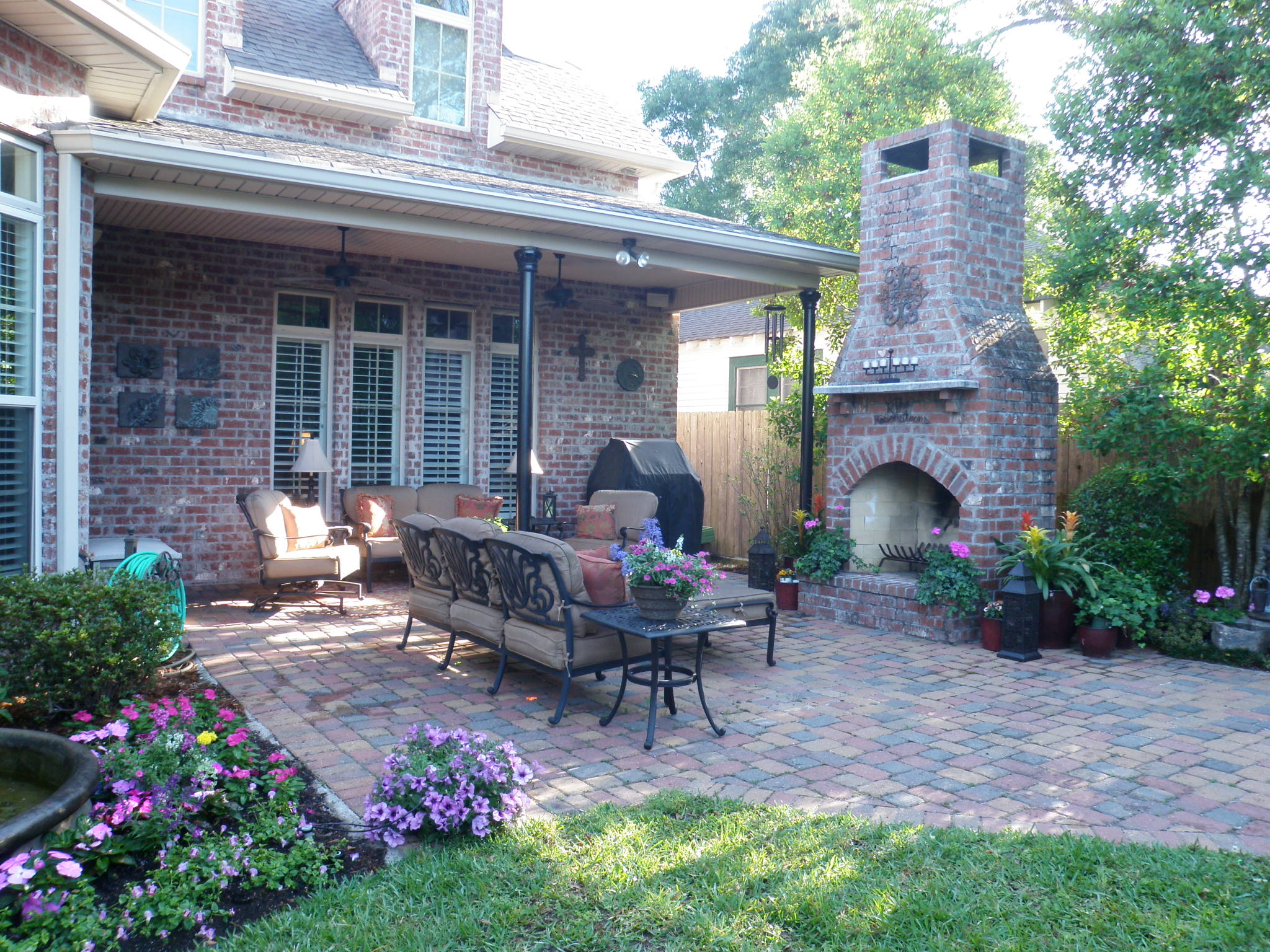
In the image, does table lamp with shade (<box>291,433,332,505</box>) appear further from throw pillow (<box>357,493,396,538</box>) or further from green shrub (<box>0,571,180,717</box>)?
green shrub (<box>0,571,180,717</box>)

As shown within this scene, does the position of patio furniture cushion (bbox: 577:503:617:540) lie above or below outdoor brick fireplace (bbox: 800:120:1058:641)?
below

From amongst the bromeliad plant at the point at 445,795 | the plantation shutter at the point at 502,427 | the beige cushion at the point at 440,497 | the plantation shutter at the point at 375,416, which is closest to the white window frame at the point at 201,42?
the plantation shutter at the point at 375,416

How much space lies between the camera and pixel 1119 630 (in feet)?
22.8

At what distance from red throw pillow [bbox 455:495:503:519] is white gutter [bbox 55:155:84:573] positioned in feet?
13.0

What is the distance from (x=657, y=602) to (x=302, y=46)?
8.08 metres

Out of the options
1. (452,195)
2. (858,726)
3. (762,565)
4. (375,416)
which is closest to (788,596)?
(762,565)

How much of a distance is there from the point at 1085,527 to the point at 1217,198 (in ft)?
8.32

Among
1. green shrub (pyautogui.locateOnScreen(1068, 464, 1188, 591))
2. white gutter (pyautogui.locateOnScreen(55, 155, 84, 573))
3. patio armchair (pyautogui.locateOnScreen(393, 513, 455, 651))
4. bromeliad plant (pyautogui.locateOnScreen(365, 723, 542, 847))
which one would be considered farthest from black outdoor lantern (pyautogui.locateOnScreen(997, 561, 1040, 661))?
white gutter (pyautogui.locateOnScreen(55, 155, 84, 573))

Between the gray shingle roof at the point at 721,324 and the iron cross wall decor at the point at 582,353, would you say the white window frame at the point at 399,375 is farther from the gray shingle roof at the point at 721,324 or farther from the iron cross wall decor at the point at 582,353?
the gray shingle roof at the point at 721,324

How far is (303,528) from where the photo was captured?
318 inches

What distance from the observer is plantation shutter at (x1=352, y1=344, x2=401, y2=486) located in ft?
31.6

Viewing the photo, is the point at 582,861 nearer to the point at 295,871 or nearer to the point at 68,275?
the point at 295,871

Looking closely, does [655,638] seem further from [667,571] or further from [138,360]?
[138,360]

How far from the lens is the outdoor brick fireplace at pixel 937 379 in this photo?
7.14 m
